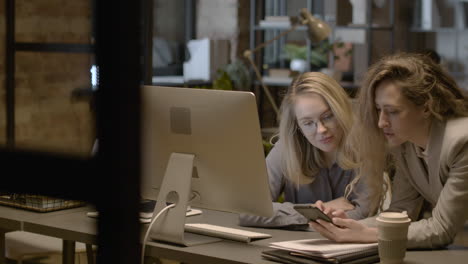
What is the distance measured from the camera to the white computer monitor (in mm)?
2107

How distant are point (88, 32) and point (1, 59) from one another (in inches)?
4.0

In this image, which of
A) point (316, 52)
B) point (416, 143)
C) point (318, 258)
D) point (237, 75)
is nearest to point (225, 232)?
point (318, 258)

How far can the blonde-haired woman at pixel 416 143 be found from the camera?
2.08 m

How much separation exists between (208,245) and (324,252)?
Answer: 391 mm

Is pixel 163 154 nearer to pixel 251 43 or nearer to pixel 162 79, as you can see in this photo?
pixel 162 79

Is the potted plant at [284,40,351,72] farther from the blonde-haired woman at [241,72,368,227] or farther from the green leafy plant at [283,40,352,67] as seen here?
the blonde-haired woman at [241,72,368,227]

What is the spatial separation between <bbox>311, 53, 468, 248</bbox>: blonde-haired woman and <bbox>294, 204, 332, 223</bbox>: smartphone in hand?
30mm

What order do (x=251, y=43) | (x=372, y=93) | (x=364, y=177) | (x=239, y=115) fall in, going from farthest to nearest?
(x=251, y=43) < (x=364, y=177) < (x=372, y=93) < (x=239, y=115)

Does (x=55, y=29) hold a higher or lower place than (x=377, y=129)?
higher

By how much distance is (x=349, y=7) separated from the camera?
21.4 ft

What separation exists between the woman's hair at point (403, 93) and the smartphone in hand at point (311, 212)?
35cm

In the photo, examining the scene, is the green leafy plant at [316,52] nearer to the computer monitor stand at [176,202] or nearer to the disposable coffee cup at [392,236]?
the computer monitor stand at [176,202]

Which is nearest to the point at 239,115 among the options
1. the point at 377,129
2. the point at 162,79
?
the point at 377,129

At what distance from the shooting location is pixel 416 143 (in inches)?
88.0
